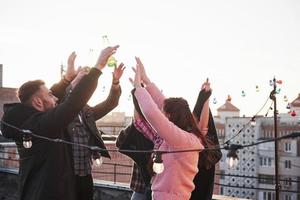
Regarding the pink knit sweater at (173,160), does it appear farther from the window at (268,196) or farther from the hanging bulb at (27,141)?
the window at (268,196)

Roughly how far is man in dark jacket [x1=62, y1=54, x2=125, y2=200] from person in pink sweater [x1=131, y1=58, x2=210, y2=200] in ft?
2.20

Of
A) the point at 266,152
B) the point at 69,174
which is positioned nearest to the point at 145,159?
the point at 69,174

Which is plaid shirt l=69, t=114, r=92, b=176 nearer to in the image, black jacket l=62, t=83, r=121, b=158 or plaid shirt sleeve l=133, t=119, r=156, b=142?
black jacket l=62, t=83, r=121, b=158

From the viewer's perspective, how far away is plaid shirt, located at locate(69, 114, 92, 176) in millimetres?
3258

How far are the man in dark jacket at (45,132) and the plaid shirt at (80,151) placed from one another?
1.80 feet

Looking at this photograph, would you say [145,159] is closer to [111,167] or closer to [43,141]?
[43,141]

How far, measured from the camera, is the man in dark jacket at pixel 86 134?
10.6 ft

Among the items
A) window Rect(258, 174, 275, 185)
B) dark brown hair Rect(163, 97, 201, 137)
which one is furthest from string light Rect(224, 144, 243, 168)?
window Rect(258, 174, 275, 185)

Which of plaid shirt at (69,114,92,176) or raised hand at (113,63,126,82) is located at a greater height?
raised hand at (113,63,126,82)

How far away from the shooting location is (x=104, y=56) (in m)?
2.52

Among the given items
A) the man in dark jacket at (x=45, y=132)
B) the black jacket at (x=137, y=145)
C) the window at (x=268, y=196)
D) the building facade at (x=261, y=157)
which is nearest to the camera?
the man in dark jacket at (x=45, y=132)

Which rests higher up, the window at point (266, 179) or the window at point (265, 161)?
the window at point (266, 179)

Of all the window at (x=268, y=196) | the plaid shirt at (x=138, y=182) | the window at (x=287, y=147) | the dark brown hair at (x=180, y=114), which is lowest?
the window at (x=268, y=196)

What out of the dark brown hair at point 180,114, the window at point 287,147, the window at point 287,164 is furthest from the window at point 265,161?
the dark brown hair at point 180,114
